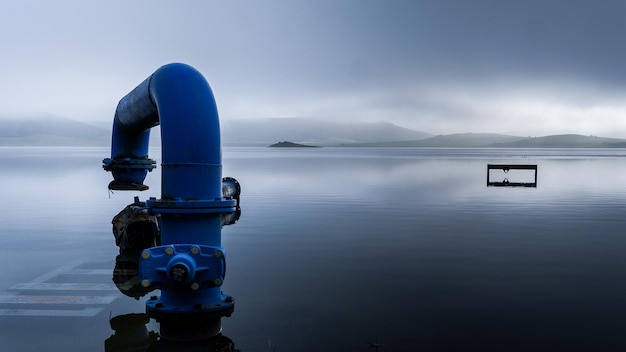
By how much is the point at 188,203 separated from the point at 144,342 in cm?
207

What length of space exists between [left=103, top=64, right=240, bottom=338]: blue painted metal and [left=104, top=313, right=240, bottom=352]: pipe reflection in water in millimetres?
391

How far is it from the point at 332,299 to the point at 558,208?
59.1 feet

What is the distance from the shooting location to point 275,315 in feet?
27.7

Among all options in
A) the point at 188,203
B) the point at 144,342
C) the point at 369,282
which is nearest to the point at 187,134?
the point at 188,203

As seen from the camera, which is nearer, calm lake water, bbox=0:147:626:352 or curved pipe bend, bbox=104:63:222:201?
curved pipe bend, bbox=104:63:222:201

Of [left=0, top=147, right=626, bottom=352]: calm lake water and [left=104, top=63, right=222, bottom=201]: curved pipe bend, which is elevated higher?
[left=104, top=63, right=222, bottom=201]: curved pipe bend

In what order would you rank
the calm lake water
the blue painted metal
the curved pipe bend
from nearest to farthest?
the blue painted metal < the curved pipe bend < the calm lake water

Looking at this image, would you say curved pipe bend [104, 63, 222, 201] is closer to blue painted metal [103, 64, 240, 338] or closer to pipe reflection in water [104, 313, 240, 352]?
blue painted metal [103, 64, 240, 338]

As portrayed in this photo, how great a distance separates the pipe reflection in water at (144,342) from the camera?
702cm

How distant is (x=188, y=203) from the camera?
274 inches

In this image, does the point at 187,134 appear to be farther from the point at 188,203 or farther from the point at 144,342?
the point at 144,342

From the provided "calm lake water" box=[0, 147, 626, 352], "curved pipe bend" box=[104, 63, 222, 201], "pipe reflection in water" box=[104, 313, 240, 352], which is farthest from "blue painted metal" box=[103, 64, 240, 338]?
"calm lake water" box=[0, 147, 626, 352]

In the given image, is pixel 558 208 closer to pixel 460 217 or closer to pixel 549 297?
pixel 460 217

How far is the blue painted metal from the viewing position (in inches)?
260
